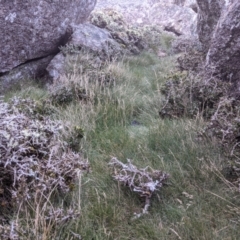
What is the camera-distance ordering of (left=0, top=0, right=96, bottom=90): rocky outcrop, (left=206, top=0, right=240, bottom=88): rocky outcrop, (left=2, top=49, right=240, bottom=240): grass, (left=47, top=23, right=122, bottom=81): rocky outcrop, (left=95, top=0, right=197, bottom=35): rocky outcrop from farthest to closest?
(left=95, top=0, right=197, bottom=35): rocky outcrop
(left=47, top=23, right=122, bottom=81): rocky outcrop
(left=0, top=0, right=96, bottom=90): rocky outcrop
(left=206, top=0, right=240, bottom=88): rocky outcrop
(left=2, top=49, right=240, bottom=240): grass

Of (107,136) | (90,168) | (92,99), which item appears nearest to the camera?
(90,168)

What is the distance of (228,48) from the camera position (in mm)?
4398

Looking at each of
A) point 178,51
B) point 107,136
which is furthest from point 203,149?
point 178,51

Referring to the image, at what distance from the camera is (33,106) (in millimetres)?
3805

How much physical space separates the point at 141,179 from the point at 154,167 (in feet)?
0.89

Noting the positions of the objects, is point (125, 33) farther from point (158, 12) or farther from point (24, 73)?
point (158, 12)

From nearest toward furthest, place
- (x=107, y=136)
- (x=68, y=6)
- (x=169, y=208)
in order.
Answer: (x=169, y=208)
(x=107, y=136)
(x=68, y=6)

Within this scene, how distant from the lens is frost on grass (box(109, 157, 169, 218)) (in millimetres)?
2670

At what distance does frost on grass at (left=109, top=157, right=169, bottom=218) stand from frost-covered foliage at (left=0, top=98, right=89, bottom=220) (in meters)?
0.30

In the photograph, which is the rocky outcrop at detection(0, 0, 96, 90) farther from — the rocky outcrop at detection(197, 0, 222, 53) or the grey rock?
the rocky outcrop at detection(197, 0, 222, 53)

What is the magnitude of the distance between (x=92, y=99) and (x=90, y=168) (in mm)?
1728

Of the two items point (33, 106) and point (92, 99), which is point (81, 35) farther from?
point (33, 106)

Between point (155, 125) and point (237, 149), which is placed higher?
point (237, 149)

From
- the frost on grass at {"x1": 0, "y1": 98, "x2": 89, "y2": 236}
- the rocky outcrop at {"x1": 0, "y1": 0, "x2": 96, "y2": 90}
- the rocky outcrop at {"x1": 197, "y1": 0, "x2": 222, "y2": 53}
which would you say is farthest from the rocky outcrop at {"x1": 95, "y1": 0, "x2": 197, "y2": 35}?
the frost on grass at {"x1": 0, "y1": 98, "x2": 89, "y2": 236}
